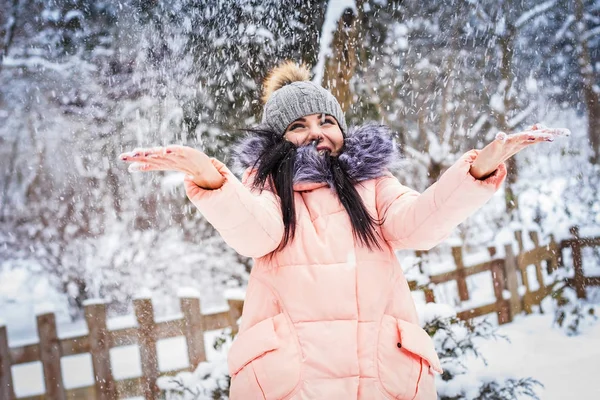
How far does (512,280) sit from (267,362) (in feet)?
12.4

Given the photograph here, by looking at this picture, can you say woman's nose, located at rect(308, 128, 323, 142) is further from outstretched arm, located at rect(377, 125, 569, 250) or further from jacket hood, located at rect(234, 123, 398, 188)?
outstretched arm, located at rect(377, 125, 569, 250)

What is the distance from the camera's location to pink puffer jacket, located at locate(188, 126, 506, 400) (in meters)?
1.17

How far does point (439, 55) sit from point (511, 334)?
108 inches

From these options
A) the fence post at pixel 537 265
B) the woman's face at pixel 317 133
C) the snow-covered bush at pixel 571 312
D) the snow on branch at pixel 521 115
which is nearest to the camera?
the woman's face at pixel 317 133

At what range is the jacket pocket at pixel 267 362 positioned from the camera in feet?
3.85

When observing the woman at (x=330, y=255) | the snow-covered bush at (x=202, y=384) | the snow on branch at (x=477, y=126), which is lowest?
the snow-covered bush at (x=202, y=384)

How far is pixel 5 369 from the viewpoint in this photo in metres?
3.29

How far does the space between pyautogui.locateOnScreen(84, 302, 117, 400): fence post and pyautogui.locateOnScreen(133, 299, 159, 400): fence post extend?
230 mm

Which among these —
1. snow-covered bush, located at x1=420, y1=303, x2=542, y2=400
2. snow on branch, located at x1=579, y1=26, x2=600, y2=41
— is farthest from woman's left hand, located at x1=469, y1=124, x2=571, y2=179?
snow on branch, located at x1=579, y1=26, x2=600, y2=41

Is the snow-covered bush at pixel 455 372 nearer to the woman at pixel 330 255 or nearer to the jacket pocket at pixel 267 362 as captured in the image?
the woman at pixel 330 255

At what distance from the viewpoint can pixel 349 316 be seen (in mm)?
1220

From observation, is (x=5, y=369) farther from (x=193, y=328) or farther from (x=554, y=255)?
(x=554, y=255)

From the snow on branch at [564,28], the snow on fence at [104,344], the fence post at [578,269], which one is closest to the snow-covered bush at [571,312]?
the fence post at [578,269]

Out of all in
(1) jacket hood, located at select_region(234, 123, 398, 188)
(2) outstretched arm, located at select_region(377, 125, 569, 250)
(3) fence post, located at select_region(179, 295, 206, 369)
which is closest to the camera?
(2) outstretched arm, located at select_region(377, 125, 569, 250)
